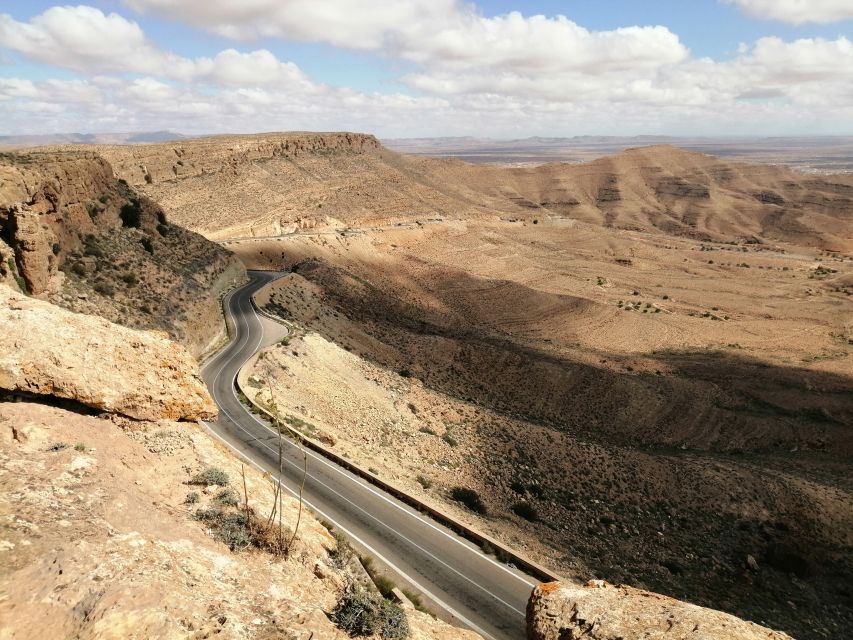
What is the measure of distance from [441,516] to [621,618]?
24.0 feet

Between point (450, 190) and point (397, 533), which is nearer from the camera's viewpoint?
point (397, 533)

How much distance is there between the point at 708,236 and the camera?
108000mm

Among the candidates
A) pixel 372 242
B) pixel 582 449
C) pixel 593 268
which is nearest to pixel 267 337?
pixel 582 449

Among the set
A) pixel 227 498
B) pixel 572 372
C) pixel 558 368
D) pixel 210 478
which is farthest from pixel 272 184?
pixel 227 498

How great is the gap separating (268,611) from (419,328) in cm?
3465

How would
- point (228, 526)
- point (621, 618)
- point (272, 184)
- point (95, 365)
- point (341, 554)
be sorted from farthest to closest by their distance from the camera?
point (272, 184) < point (95, 365) < point (341, 554) < point (228, 526) < point (621, 618)

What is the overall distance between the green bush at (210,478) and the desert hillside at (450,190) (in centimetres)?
5250

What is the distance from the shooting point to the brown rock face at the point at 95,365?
387 inches

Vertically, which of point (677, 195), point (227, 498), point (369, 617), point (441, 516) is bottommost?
point (441, 516)

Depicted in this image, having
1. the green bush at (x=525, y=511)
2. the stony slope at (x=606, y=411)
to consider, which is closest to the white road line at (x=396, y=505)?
the stony slope at (x=606, y=411)

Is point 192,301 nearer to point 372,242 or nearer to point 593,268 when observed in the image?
point 372,242

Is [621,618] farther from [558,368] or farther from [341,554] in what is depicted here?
[558,368]

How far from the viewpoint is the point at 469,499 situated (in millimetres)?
18547

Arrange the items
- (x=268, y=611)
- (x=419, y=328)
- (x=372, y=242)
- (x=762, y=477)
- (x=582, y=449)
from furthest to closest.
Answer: (x=372, y=242)
(x=419, y=328)
(x=582, y=449)
(x=762, y=477)
(x=268, y=611)
